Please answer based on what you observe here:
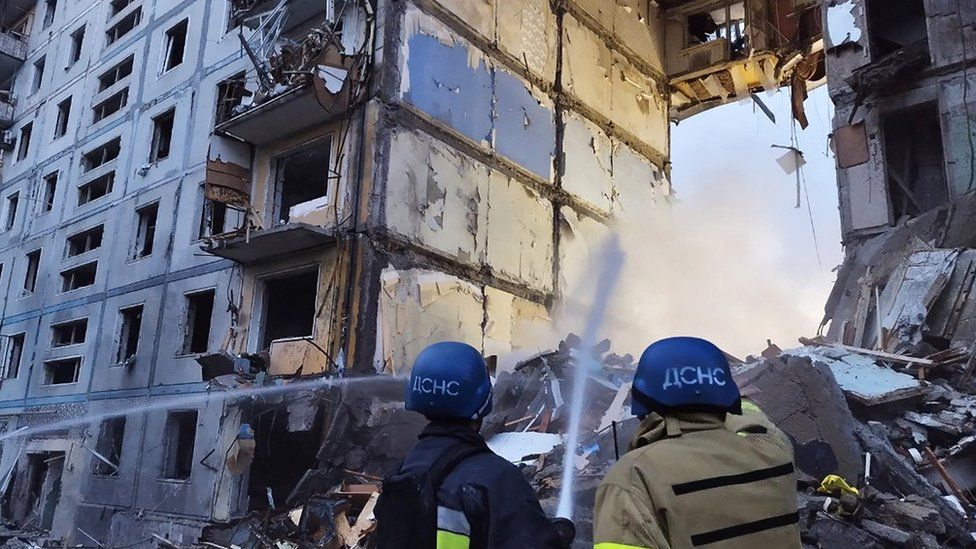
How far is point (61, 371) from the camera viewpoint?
20.6m

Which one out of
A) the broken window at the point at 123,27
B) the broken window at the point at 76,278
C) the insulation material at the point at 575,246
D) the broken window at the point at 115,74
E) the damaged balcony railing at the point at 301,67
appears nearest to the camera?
the damaged balcony railing at the point at 301,67

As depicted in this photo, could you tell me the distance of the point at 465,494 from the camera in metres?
2.24

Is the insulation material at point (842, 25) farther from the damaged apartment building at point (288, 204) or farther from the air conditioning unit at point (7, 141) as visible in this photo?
the air conditioning unit at point (7, 141)

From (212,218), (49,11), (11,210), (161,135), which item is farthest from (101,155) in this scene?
(49,11)

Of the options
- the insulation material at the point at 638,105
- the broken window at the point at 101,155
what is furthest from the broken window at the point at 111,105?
the insulation material at the point at 638,105

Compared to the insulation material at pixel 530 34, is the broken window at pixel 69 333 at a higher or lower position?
lower

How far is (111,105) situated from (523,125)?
43.5 ft

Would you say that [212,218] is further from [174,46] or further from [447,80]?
[174,46]

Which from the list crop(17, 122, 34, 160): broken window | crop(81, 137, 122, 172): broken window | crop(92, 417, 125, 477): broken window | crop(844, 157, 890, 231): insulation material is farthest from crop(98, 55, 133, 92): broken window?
crop(844, 157, 890, 231): insulation material

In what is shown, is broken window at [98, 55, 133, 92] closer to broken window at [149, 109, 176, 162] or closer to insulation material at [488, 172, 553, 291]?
broken window at [149, 109, 176, 162]

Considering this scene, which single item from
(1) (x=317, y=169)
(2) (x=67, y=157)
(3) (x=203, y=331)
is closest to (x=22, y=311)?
(2) (x=67, y=157)

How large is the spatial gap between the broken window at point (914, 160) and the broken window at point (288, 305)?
11.8 meters

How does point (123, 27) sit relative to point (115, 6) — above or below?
below

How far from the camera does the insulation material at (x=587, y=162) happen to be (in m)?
17.9
